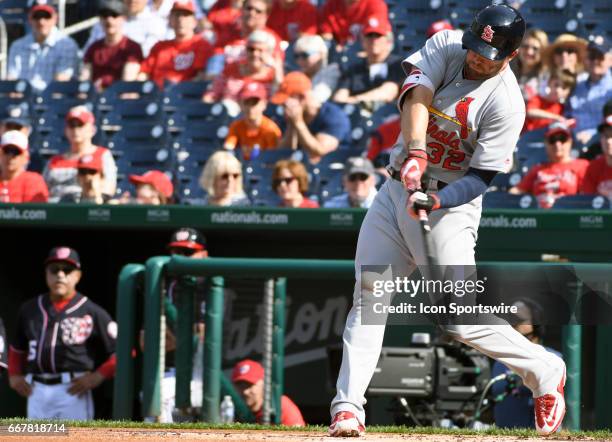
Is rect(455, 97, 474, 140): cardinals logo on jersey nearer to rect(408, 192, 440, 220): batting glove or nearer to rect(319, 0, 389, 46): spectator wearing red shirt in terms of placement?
rect(408, 192, 440, 220): batting glove

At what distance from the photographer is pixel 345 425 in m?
4.22

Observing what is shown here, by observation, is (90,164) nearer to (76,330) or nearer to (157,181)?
(157,181)

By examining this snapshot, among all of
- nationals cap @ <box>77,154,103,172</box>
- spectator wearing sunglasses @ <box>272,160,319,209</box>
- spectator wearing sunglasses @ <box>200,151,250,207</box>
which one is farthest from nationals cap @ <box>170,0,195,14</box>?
spectator wearing sunglasses @ <box>272,160,319,209</box>

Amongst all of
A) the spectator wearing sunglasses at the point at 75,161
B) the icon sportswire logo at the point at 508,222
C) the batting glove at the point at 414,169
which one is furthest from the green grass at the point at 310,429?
the spectator wearing sunglasses at the point at 75,161

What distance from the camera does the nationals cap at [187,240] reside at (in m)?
6.71

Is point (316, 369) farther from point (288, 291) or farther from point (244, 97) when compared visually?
point (244, 97)

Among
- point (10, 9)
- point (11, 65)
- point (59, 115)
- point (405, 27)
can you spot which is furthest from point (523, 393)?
point (10, 9)

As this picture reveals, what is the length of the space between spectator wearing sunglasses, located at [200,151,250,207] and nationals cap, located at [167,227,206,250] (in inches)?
33.5

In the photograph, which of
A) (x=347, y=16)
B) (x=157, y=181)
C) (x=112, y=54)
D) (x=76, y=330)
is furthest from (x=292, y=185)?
(x=112, y=54)

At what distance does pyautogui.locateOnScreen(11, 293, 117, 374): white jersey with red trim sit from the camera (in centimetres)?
693

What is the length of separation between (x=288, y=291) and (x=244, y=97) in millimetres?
1854

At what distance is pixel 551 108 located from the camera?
8523mm

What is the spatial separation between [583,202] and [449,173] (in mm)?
3021

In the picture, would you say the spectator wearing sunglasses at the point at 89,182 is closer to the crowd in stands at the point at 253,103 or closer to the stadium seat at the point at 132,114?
the crowd in stands at the point at 253,103
